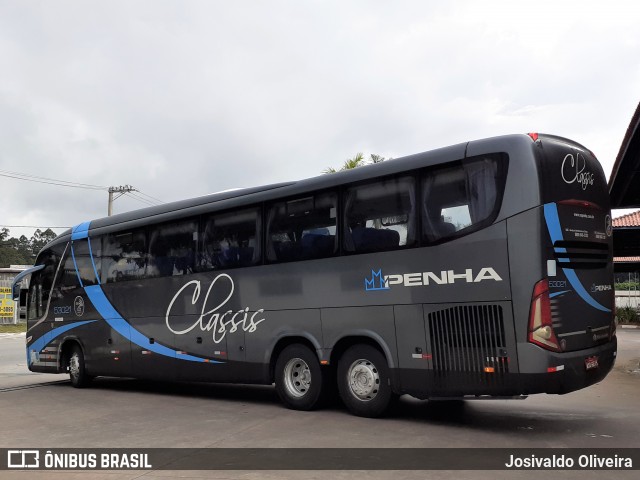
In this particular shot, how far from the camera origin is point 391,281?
834 centimetres

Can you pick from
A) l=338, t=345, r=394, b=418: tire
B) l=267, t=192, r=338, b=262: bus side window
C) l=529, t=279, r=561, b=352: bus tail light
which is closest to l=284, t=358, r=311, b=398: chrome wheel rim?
l=338, t=345, r=394, b=418: tire

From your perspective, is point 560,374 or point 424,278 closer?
point 560,374

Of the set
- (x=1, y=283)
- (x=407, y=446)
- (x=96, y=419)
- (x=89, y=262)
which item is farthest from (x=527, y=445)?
(x=1, y=283)

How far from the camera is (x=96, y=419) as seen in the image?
9.26m

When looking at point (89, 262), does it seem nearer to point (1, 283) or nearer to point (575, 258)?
point (575, 258)

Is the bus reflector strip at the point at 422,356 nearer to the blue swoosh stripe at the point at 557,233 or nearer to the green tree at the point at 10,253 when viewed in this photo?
the blue swoosh stripe at the point at 557,233

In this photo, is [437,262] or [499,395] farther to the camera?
[437,262]

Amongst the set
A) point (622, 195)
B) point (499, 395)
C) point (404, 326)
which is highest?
point (622, 195)

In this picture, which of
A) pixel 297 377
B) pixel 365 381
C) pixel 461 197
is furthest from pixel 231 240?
pixel 461 197

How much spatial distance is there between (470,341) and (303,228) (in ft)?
10.6

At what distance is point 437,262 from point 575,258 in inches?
64.6

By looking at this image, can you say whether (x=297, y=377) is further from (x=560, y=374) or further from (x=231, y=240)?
(x=560, y=374)

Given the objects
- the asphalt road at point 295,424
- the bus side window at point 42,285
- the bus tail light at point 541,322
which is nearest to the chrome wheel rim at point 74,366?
the asphalt road at point 295,424

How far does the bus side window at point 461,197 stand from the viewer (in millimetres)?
7426
